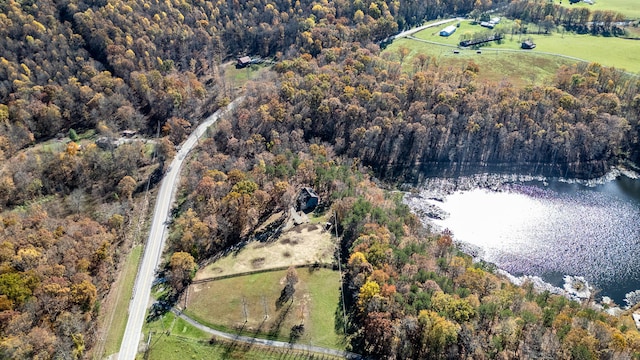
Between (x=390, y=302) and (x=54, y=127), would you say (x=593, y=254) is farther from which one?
(x=54, y=127)

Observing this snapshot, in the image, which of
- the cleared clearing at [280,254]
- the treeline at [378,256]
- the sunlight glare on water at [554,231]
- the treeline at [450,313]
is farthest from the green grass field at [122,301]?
the sunlight glare on water at [554,231]

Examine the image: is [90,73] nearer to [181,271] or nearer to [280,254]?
[181,271]

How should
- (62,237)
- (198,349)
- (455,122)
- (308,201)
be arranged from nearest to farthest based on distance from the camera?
(198,349) < (62,237) < (308,201) < (455,122)

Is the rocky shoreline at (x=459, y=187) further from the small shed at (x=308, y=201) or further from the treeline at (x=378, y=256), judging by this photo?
the small shed at (x=308, y=201)

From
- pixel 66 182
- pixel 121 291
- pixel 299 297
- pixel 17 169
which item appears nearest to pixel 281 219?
pixel 299 297

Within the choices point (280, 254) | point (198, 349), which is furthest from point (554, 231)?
point (198, 349)

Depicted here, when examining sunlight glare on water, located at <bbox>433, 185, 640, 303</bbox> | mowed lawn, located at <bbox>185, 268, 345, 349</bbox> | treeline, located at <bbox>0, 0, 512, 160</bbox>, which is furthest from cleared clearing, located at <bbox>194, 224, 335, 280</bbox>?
treeline, located at <bbox>0, 0, 512, 160</bbox>
